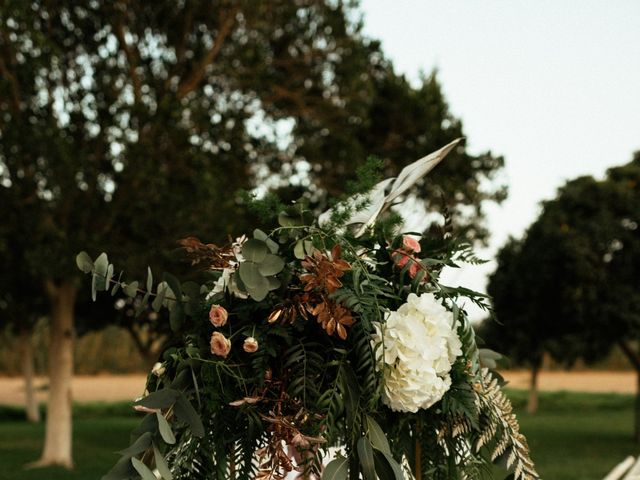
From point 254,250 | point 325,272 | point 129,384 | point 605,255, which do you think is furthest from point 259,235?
point 129,384

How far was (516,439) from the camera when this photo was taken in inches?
69.8

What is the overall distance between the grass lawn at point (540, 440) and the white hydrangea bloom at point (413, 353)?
625 cm

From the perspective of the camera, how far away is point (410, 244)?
5.79 ft

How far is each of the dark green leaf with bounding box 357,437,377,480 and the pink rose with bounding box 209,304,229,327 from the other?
0.33 metres

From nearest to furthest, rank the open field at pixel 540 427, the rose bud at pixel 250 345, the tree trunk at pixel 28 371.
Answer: the rose bud at pixel 250 345 → the open field at pixel 540 427 → the tree trunk at pixel 28 371

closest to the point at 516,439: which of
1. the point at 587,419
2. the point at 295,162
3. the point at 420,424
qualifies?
the point at 420,424

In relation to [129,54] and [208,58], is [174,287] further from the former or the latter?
[208,58]

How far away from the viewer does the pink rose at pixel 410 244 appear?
175cm

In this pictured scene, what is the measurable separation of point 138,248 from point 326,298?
11.0 meters

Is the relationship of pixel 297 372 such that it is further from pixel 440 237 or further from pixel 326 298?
pixel 440 237

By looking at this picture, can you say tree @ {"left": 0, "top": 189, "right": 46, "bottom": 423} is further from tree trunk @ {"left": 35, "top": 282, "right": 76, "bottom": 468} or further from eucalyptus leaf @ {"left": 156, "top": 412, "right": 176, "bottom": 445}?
eucalyptus leaf @ {"left": 156, "top": 412, "right": 176, "bottom": 445}

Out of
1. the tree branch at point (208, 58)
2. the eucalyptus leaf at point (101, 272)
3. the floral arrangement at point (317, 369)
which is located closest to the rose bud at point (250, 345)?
the floral arrangement at point (317, 369)

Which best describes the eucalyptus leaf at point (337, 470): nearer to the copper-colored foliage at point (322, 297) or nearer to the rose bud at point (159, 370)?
the copper-colored foliage at point (322, 297)

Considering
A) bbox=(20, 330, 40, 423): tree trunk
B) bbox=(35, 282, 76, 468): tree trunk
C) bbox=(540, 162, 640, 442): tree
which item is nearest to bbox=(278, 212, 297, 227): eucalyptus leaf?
bbox=(35, 282, 76, 468): tree trunk
